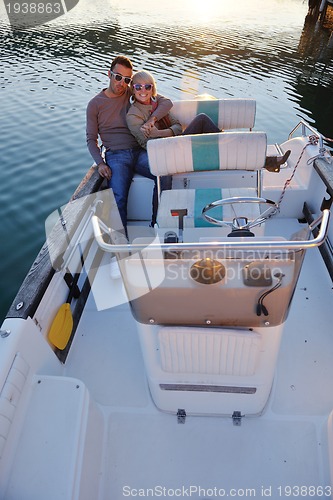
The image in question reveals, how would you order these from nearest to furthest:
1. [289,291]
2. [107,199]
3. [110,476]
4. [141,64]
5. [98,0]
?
[289,291]
[110,476]
[107,199]
[141,64]
[98,0]

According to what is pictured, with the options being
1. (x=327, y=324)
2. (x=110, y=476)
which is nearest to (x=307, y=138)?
(x=327, y=324)

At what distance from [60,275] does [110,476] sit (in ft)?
4.09

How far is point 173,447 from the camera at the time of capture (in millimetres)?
2016

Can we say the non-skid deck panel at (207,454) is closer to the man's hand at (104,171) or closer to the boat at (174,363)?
the boat at (174,363)

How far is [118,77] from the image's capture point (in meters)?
3.25

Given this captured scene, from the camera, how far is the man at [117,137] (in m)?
3.40

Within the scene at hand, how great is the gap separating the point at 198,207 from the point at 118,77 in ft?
4.95

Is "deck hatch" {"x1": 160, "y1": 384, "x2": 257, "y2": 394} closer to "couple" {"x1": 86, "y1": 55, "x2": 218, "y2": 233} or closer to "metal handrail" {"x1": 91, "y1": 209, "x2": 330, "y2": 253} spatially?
"metal handrail" {"x1": 91, "y1": 209, "x2": 330, "y2": 253}

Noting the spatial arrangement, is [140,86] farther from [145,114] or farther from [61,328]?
[61,328]

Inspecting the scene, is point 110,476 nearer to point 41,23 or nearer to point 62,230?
point 62,230

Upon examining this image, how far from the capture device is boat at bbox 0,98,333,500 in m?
1.54

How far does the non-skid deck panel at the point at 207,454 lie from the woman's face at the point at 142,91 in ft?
9.03

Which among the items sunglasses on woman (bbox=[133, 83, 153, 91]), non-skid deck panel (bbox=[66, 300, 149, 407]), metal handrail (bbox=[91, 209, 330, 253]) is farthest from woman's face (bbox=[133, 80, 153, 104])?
metal handrail (bbox=[91, 209, 330, 253])

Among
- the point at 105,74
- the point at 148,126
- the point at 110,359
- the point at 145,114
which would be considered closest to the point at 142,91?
the point at 145,114
